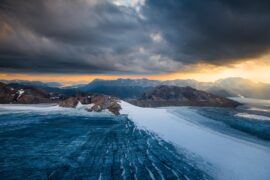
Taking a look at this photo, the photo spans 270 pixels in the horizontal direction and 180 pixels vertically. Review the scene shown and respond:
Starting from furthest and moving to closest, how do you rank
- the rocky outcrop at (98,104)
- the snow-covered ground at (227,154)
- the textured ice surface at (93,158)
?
1. the rocky outcrop at (98,104)
2. the snow-covered ground at (227,154)
3. the textured ice surface at (93,158)

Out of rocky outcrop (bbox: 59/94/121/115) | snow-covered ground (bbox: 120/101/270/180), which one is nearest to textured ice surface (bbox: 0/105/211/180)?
snow-covered ground (bbox: 120/101/270/180)

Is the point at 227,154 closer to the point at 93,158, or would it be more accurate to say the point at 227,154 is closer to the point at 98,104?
the point at 93,158

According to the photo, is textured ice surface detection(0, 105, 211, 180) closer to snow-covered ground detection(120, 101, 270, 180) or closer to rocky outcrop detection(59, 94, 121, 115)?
snow-covered ground detection(120, 101, 270, 180)

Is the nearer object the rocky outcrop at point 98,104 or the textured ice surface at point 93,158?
the textured ice surface at point 93,158

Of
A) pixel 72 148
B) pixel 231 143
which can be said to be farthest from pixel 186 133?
pixel 72 148

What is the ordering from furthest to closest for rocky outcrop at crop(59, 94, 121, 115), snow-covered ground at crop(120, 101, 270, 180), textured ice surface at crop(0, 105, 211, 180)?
rocky outcrop at crop(59, 94, 121, 115) < snow-covered ground at crop(120, 101, 270, 180) < textured ice surface at crop(0, 105, 211, 180)

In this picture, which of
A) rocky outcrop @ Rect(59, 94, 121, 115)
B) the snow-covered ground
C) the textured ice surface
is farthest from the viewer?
rocky outcrop @ Rect(59, 94, 121, 115)

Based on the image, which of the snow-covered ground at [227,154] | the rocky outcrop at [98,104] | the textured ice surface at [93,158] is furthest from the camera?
the rocky outcrop at [98,104]

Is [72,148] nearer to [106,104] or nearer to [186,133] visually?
[186,133]

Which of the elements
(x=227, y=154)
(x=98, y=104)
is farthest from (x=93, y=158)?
(x=98, y=104)

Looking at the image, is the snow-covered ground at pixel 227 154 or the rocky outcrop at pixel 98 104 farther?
the rocky outcrop at pixel 98 104

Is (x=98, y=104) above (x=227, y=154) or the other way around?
above

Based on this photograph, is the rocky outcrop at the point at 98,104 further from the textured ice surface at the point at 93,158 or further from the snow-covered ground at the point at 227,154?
the snow-covered ground at the point at 227,154

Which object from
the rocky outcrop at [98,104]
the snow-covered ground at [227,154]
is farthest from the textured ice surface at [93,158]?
the rocky outcrop at [98,104]
